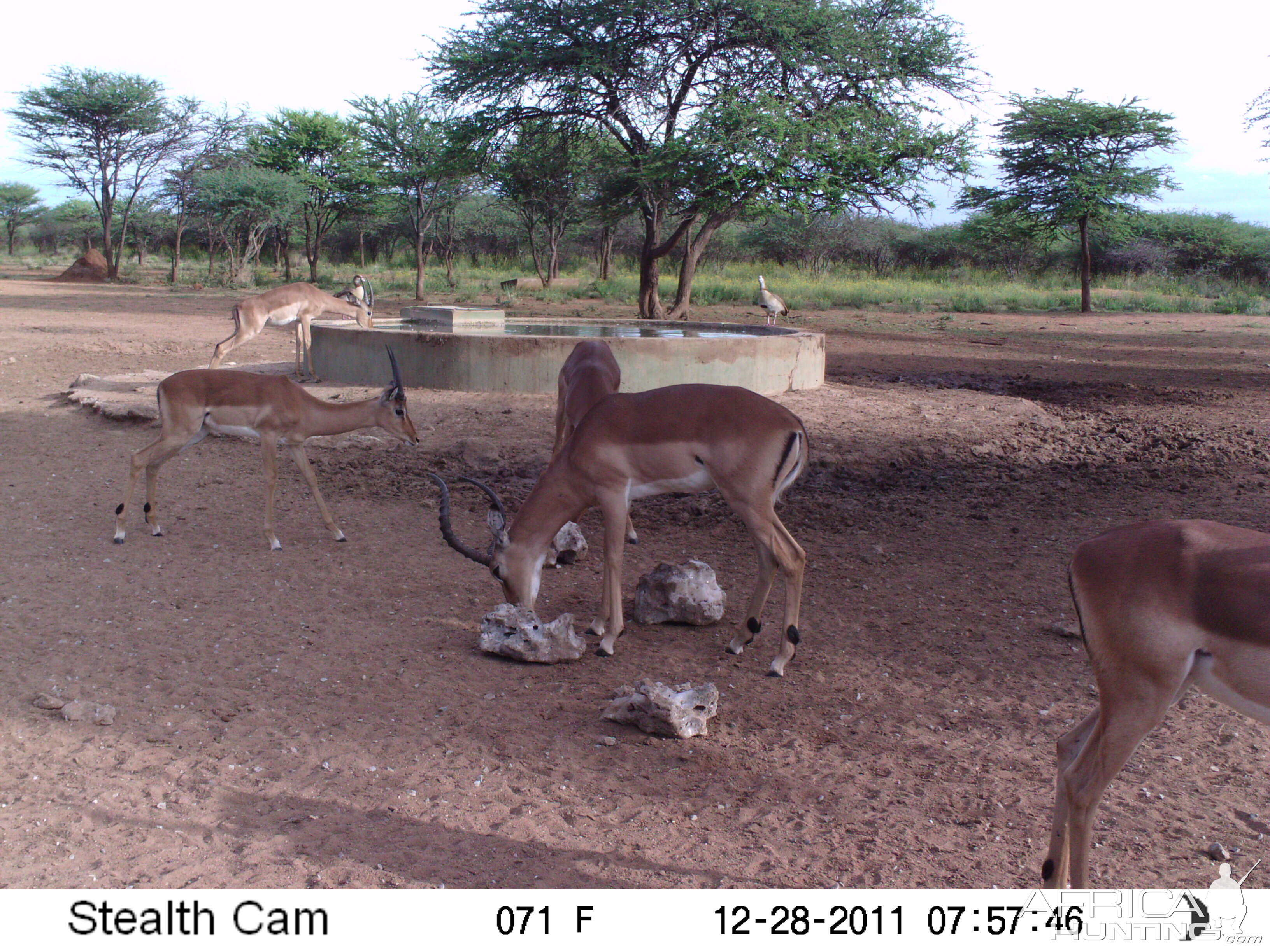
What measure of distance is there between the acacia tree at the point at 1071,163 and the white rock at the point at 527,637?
24120 mm

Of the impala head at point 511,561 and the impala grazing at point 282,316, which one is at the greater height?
the impala grazing at point 282,316

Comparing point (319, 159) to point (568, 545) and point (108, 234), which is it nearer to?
point (108, 234)

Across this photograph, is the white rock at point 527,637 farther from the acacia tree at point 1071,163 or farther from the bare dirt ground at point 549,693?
the acacia tree at point 1071,163

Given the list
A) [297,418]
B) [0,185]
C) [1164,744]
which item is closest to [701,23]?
[297,418]

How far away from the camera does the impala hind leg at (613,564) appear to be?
15.4ft

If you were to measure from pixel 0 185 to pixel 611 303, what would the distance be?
46995 millimetres

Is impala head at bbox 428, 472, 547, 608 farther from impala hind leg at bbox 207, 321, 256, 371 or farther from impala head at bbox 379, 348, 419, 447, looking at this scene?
impala hind leg at bbox 207, 321, 256, 371

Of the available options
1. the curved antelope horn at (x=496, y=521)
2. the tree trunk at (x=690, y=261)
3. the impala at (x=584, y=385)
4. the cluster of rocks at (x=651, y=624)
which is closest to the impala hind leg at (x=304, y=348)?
the impala at (x=584, y=385)

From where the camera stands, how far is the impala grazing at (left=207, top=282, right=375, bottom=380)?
38.5 ft

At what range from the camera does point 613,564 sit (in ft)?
15.5

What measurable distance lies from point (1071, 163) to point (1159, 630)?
2679cm

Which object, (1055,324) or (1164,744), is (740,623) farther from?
(1055,324)

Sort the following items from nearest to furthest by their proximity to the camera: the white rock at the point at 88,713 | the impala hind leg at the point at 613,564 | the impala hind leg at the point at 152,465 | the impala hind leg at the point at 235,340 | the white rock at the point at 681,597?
the white rock at the point at 88,713 < the impala hind leg at the point at 613,564 < the white rock at the point at 681,597 < the impala hind leg at the point at 152,465 < the impala hind leg at the point at 235,340

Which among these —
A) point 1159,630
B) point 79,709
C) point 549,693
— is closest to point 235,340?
point 79,709
